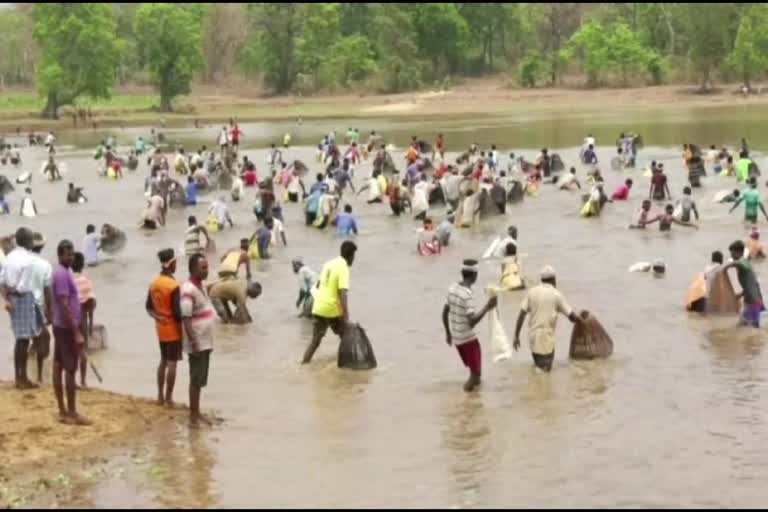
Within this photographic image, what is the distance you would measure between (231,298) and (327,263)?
134 inches

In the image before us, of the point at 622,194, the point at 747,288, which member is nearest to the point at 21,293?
the point at 747,288

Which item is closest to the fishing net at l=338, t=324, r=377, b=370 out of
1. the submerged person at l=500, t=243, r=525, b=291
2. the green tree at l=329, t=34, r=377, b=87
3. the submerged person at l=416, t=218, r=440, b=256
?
the submerged person at l=500, t=243, r=525, b=291

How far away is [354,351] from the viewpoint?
46.7 ft

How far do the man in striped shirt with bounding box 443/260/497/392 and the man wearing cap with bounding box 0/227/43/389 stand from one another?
381cm

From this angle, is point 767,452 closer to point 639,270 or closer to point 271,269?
point 639,270

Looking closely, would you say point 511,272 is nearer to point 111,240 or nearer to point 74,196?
point 111,240

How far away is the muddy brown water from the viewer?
979cm

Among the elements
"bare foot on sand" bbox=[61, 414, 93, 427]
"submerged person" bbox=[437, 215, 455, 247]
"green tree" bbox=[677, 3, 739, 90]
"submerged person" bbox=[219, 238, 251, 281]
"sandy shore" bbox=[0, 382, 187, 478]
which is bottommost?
"sandy shore" bbox=[0, 382, 187, 478]

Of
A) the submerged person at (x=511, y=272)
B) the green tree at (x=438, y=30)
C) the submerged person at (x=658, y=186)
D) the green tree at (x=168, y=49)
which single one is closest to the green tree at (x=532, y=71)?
the green tree at (x=438, y=30)

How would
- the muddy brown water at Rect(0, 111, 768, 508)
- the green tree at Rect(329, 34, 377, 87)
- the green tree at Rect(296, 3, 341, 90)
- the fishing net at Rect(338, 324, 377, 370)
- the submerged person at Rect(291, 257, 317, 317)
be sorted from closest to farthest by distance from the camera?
the muddy brown water at Rect(0, 111, 768, 508), the fishing net at Rect(338, 324, 377, 370), the submerged person at Rect(291, 257, 317, 317), the green tree at Rect(329, 34, 377, 87), the green tree at Rect(296, 3, 341, 90)

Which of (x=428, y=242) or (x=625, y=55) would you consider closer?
(x=428, y=242)

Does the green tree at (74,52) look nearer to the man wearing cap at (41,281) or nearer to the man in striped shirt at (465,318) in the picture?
the man wearing cap at (41,281)

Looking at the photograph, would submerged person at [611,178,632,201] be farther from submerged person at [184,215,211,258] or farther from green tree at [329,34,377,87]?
green tree at [329,34,377,87]

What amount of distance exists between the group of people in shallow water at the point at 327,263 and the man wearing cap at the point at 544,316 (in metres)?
0.01
